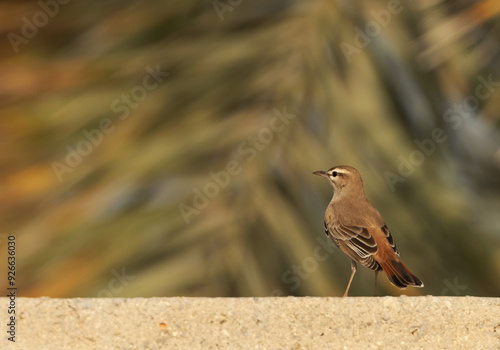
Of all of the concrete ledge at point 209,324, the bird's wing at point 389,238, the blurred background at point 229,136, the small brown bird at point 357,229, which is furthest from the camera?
the bird's wing at point 389,238

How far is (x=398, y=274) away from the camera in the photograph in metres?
Result: 4.04

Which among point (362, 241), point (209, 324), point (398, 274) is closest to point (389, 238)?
point (362, 241)

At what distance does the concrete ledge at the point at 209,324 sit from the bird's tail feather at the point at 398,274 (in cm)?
23

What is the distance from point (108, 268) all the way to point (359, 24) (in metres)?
1.63

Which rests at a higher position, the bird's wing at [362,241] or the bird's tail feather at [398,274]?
the bird's wing at [362,241]

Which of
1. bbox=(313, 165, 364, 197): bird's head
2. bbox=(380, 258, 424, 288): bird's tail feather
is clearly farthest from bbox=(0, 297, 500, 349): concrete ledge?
bbox=(313, 165, 364, 197): bird's head

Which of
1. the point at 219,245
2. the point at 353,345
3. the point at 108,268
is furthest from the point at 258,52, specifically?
the point at 353,345

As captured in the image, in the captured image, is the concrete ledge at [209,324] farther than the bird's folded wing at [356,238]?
No

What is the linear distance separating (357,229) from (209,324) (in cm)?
109

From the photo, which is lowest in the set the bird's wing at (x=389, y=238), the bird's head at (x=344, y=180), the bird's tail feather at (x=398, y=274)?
the bird's tail feather at (x=398, y=274)

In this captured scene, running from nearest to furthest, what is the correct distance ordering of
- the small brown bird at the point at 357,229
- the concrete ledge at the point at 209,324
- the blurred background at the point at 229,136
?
the blurred background at the point at 229,136, the concrete ledge at the point at 209,324, the small brown bird at the point at 357,229

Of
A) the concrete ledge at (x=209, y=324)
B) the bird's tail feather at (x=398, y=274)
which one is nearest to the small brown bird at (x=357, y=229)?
the bird's tail feather at (x=398, y=274)

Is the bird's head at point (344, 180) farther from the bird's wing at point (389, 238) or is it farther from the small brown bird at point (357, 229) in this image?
the bird's wing at point (389, 238)

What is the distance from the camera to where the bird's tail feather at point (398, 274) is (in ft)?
12.5
